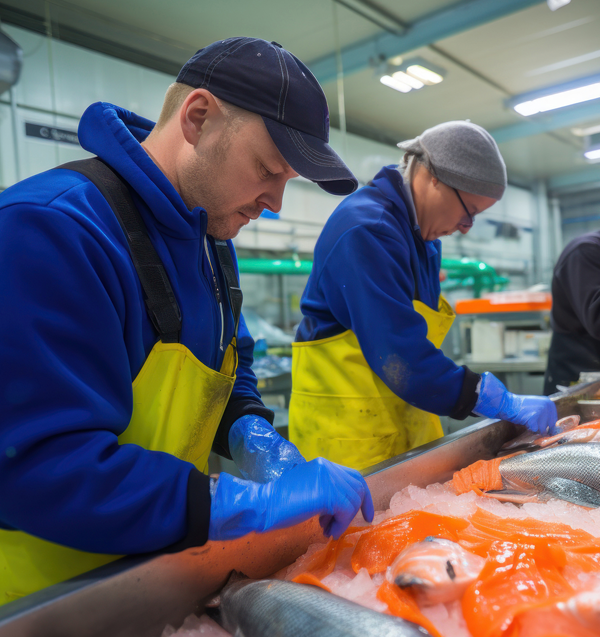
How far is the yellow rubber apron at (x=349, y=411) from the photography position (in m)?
1.82

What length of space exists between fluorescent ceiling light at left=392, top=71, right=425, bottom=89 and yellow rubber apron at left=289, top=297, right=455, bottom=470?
4.84 metres

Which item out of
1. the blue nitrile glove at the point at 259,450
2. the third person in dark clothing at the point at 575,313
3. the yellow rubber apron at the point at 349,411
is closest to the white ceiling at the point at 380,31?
the third person in dark clothing at the point at 575,313

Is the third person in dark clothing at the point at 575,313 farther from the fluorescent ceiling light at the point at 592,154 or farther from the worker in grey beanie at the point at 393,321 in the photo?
the fluorescent ceiling light at the point at 592,154

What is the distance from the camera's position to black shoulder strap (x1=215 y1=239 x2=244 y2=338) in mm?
1330

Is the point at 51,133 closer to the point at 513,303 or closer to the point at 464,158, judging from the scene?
the point at 464,158

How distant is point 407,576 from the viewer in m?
0.80

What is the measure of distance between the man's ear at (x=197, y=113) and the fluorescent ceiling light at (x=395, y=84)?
551cm

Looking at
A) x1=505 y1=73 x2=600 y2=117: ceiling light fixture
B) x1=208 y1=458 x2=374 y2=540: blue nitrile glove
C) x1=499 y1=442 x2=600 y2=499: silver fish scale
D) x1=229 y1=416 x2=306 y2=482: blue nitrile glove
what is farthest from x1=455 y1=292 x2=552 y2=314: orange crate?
x1=208 y1=458 x2=374 y2=540: blue nitrile glove

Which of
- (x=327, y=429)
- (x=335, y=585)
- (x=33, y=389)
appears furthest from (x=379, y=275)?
(x=33, y=389)

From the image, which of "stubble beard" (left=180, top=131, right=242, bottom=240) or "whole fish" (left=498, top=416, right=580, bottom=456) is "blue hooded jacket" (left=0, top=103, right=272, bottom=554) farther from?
"whole fish" (left=498, top=416, right=580, bottom=456)

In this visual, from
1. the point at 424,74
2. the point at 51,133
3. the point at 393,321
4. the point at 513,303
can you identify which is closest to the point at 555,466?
the point at 393,321

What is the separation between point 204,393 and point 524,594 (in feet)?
2.32

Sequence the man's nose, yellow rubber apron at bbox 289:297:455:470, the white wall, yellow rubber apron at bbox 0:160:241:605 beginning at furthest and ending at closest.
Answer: the white wall → yellow rubber apron at bbox 289:297:455:470 → the man's nose → yellow rubber apron at bbox 0:160:241:605

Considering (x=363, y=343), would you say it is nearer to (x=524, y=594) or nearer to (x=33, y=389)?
(x=524, y=594)
